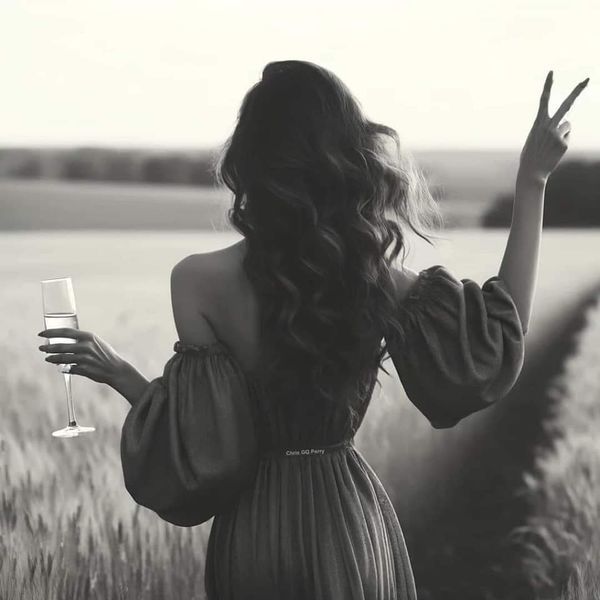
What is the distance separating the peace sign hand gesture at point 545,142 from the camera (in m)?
1.26

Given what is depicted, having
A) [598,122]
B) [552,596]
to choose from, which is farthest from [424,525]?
[598,122]

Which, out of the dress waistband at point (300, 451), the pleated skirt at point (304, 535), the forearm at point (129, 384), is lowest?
the pleated skirt at point (304, 535)

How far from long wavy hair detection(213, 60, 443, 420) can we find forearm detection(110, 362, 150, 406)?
0.21 m

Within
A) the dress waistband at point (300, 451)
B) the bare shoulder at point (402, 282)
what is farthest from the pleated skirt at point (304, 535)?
the bare shoulder at point (402, 282)

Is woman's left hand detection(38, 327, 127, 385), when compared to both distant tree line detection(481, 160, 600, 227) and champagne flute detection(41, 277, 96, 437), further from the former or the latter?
distant tree line detection(481, 160, 600, 227)

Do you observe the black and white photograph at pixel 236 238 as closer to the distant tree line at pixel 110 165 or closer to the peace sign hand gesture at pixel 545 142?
the distant tree line at pixel 110 165

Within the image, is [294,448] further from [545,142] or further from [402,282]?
[545,142]

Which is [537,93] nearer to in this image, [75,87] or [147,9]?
[147,9]

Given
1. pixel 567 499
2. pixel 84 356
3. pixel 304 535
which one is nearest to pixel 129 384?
pixel 84 356

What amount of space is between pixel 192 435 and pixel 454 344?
0.39m

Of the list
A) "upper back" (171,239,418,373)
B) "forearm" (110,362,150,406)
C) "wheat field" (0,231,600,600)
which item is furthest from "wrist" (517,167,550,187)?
"wheat field" (0,231,600,600)

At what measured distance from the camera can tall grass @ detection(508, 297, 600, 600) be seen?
7.36 ft

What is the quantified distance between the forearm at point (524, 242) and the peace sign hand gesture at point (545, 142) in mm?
15

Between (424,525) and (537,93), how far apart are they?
1106 mm
